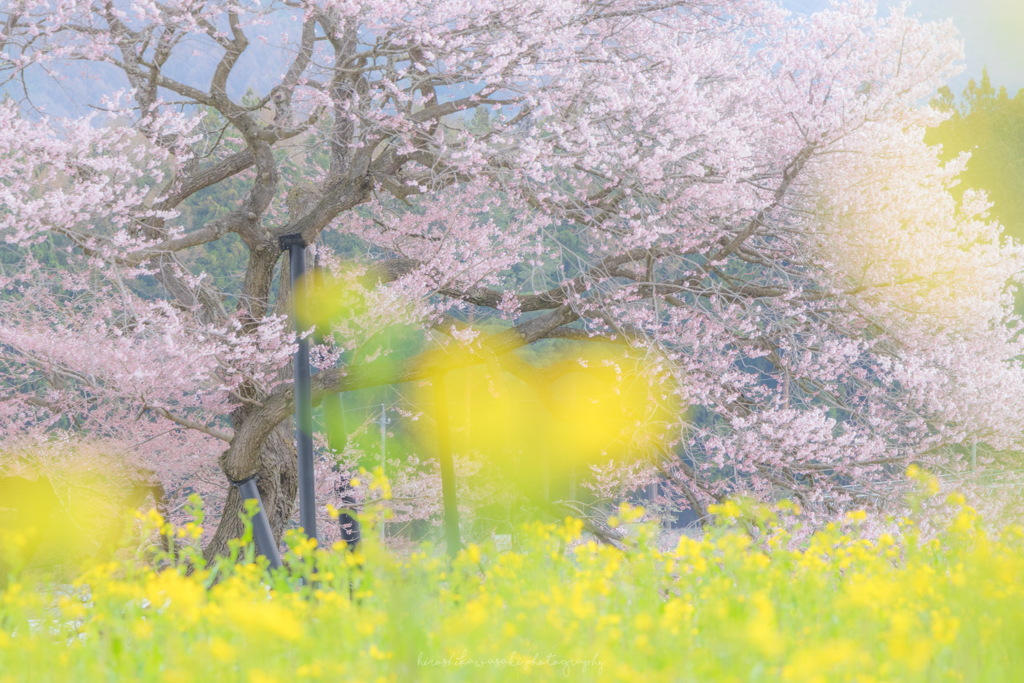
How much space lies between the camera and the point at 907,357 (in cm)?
719

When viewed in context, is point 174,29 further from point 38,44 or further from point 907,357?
point 907,357

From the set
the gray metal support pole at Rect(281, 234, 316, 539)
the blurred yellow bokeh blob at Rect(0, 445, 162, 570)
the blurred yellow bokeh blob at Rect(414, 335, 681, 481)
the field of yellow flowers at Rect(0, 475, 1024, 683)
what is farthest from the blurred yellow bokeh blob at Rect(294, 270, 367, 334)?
the field of yellow flowers at Rect(0, 475, 1024, 683)

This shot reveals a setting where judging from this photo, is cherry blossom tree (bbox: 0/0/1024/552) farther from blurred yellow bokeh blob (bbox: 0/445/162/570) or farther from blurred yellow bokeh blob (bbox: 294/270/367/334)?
blurred yellow bokeh blob (bbox: 0/445/162/570)

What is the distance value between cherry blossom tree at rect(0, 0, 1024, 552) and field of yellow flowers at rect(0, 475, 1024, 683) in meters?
3.36

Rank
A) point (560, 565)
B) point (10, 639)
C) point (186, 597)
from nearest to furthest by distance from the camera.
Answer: point (186, 597) → point (10, 639) → point (560, 565)

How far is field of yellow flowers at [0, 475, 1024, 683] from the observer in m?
2.02

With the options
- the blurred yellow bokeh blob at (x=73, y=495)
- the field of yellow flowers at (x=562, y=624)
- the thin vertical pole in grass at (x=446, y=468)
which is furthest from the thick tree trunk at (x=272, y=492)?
the field of yellow flowers at (x=562, y=624)

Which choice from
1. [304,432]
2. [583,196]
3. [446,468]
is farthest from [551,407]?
[304,432]

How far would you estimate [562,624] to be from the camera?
247 centimetres

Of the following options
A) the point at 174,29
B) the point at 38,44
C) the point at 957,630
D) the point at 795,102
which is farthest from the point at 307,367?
the point at 957,630

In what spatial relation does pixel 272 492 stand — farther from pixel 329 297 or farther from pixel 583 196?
pixel 583 196

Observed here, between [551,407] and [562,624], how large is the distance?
6.91 metres

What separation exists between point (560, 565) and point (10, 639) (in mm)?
1918

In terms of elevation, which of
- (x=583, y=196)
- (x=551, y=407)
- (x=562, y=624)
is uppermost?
(x=583, y=196)
